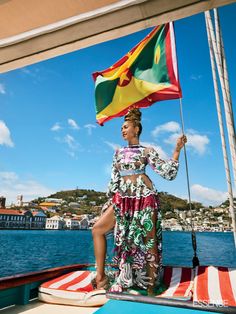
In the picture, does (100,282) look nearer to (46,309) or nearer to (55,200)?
(46,309)

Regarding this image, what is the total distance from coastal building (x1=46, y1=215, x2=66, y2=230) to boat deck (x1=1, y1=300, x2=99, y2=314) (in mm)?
107234

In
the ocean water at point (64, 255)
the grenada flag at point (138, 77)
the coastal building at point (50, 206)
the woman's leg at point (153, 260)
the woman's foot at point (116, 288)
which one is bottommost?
the ocean water at point (64, 255)

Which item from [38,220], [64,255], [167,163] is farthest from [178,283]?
[38,220]

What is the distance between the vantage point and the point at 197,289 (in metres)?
1.98

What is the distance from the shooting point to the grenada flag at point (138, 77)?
3.39m

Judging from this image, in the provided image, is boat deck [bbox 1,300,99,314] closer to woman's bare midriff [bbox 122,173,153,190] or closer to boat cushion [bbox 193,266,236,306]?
boat cushion [bbox 193,266,236,306]

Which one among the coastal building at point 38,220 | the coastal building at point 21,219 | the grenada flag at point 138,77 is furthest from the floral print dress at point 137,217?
the coastal building at point 38,220

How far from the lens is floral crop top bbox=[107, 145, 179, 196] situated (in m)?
2.42

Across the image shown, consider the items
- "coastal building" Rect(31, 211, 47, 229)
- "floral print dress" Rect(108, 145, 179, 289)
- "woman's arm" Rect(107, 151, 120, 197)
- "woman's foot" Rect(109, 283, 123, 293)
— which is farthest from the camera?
"coastal building" Rect(31, 211, 47, 229)

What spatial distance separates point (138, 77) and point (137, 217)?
2.03m

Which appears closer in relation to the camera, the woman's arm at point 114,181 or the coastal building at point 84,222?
the woman's arm at point 114,181

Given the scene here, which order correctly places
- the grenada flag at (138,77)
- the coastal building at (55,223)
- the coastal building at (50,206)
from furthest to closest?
the coastal building at (50,206)
the coastal building at (55,223)
the grenada flag at (138,77)

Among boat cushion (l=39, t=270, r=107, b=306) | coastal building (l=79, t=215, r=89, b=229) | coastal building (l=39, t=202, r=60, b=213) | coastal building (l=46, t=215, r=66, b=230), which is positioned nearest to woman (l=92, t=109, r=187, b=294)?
boat cushion (l=39, t=270, r=107, b=306)

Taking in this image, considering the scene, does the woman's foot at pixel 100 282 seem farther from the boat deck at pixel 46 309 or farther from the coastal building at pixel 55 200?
the coastal building at pixel 55 200
